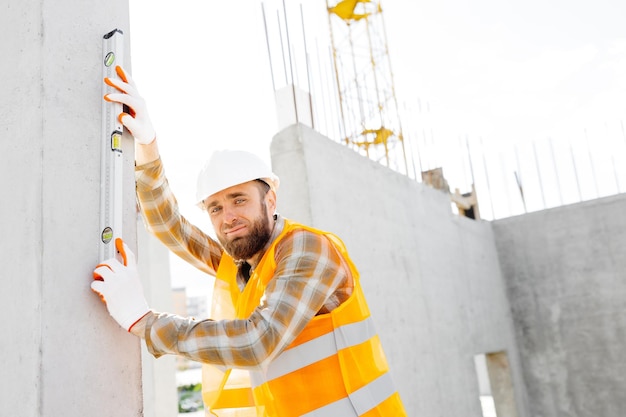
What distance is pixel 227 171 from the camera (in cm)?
195

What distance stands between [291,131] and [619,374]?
6753 mm

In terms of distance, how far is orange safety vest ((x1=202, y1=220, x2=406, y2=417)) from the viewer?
1.73m

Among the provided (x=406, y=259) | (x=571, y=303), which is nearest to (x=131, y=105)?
(x=406, y=259)

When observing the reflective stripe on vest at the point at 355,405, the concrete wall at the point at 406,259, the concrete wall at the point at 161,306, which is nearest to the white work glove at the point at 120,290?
the reflective stripe on vest at the point at 355,405

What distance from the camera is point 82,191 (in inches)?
58.7

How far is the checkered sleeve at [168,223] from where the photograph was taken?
2.05m

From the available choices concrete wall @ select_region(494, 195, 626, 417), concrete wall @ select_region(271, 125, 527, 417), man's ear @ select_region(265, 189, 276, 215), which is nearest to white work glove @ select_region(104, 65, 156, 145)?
man's ear @ select_region(265, 189, 276, 215)

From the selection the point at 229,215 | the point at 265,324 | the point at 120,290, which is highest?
the point at 229,215

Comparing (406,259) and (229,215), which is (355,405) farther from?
(406,259)

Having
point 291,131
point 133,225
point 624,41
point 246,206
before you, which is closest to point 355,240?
point 291,131

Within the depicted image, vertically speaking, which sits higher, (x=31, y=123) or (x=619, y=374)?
(x=31, y=123)

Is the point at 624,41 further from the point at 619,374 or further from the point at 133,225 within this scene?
the point at 133,225

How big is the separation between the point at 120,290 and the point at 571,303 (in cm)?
850

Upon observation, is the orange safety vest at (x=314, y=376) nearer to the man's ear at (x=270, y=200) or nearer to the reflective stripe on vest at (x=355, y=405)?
the reflective stripe on vest at (x=355, y=405)
